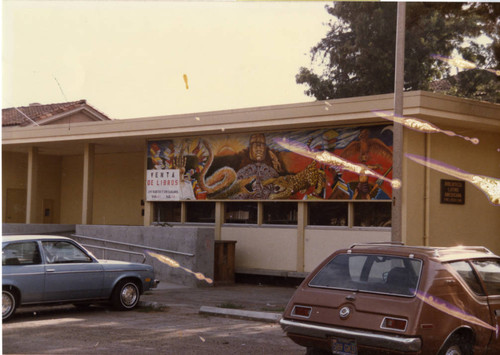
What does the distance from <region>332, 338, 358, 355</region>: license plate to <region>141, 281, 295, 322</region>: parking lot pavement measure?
4470mm

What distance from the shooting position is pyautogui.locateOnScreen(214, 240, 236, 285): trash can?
18625mm

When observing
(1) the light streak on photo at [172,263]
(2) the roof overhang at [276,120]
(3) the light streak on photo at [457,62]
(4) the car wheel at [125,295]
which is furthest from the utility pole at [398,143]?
(3) the light streak on photo at [457,62]

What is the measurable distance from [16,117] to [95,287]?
2387 centimetres

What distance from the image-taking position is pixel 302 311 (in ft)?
24.7

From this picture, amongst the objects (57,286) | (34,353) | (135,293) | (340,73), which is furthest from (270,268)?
(340,73)

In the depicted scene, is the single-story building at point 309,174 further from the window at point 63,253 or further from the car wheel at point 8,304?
the car wheel at point 8,304

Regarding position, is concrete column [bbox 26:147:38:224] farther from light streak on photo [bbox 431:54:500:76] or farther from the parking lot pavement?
light streak on photo [bbox 431:54:500:76]

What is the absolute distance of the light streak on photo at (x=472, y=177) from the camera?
54.5ft

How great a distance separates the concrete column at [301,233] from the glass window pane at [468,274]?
1045cm

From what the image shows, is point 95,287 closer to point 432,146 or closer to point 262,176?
point 262,176

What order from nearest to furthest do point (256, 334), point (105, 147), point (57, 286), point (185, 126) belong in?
point (256, 334) < point (57, 286) < point (185, 126) < point (105, 147)

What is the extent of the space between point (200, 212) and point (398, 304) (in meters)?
14.2

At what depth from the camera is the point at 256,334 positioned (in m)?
10.4

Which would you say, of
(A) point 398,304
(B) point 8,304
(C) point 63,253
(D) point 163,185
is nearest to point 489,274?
(A) point 398,304
